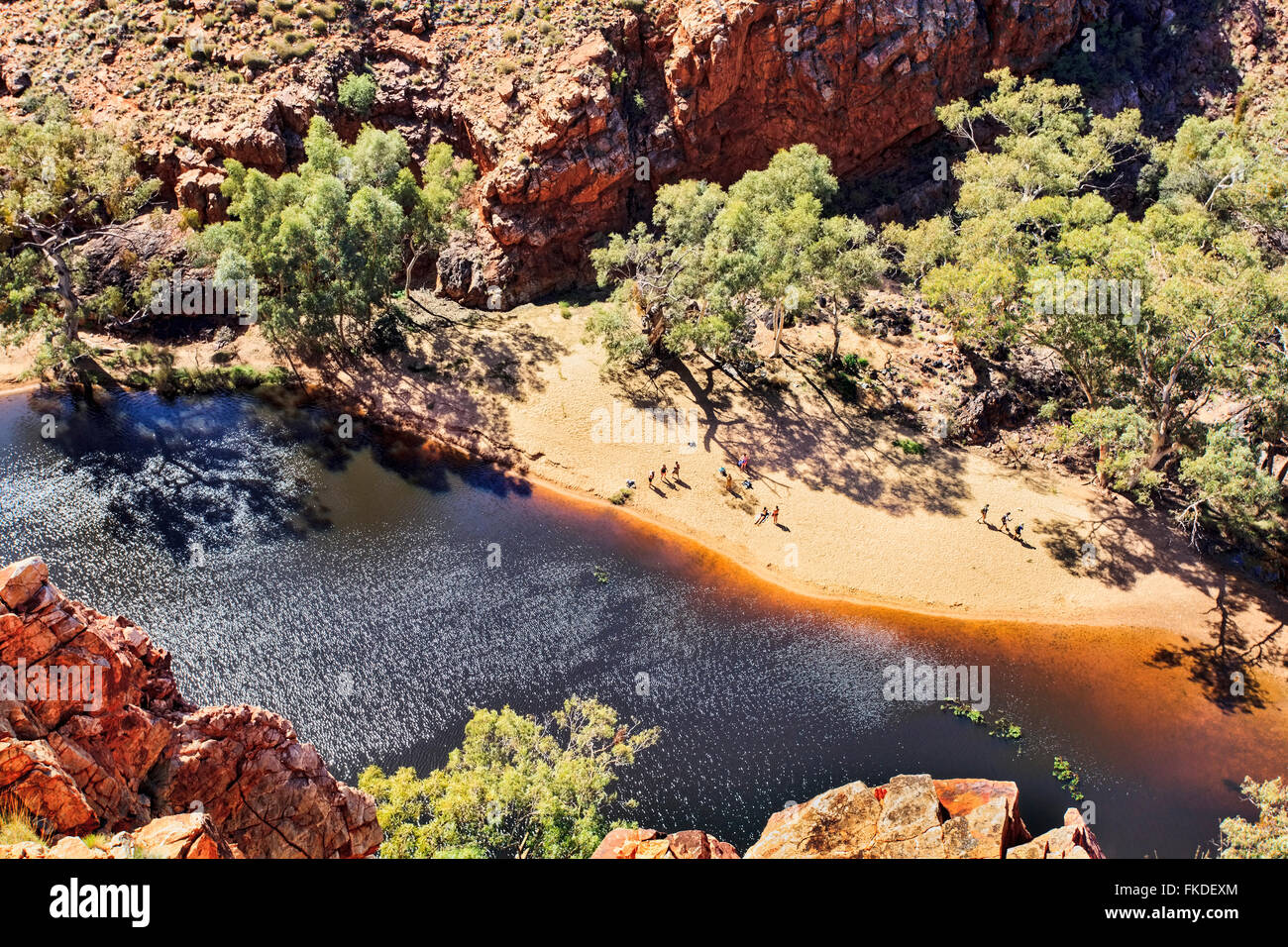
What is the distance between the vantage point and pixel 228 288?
5691 cm

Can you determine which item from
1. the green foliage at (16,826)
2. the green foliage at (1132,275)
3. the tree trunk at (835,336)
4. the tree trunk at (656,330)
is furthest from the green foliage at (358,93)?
the green foliage at (16,826)

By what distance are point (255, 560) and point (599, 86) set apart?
42909 mm

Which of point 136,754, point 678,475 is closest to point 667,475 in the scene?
point 678,475

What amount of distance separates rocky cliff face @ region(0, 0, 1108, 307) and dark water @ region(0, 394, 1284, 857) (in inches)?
896

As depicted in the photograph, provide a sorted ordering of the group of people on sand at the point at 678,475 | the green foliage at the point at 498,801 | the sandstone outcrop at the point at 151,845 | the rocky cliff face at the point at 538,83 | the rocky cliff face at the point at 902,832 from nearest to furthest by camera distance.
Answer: the sandstone outcrop at the point at 151,845 < the rocky cliff face at the point at 902,832 < the green foliage at the point at 498,801 < the group of people on sand at the point at 678,475 < the rocky cliff face at the point at 538,83

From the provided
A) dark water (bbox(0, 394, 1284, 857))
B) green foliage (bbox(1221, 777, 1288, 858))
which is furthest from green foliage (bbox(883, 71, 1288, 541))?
green foliage (bbox(1221, 777, 1288, 858))

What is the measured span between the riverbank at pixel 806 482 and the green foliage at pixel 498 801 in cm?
2017

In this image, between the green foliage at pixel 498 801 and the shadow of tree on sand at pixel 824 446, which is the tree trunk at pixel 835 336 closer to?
the shadow of tree on sand at pixel 824 446

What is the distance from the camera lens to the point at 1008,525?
1930 inches

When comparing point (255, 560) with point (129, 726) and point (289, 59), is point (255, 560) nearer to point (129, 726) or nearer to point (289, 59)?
point (129, 726)

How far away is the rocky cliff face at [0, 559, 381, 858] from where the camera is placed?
16031mm

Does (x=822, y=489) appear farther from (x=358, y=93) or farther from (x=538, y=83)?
(x=358, y=93)

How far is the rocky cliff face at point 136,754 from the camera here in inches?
631

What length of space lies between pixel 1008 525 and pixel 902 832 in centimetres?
3413
